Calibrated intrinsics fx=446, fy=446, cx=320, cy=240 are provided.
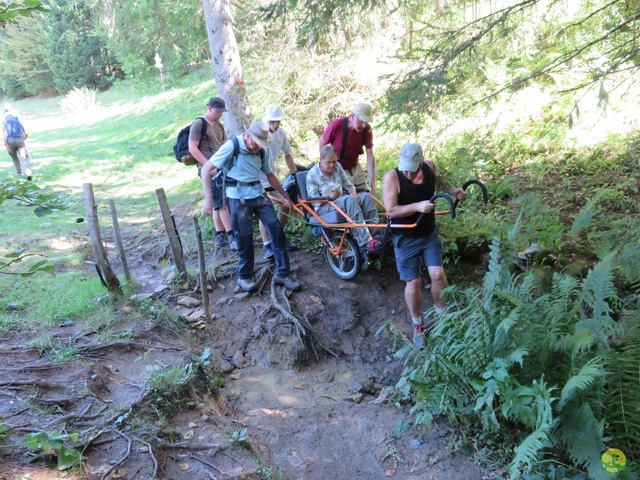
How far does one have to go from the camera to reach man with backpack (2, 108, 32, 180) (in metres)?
11.7

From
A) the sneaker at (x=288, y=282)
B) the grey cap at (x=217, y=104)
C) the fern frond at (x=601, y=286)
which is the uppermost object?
the grey cap at (x=217, y=104)

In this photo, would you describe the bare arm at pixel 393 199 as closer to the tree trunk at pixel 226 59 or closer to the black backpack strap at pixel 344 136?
the black backpack strap at pixel 344 136

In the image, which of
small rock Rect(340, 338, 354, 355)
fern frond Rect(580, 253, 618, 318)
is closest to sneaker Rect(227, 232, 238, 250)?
small rock Rect(340, 338, 354, 355)

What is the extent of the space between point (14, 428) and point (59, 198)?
1.87 metres

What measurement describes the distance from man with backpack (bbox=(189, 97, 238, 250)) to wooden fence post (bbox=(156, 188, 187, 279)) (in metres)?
0.80

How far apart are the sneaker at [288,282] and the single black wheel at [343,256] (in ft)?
1.85

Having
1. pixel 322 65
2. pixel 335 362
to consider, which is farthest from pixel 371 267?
pixel 322 65

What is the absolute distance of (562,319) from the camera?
139 inches

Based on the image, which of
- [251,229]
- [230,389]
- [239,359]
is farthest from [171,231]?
[230,389]

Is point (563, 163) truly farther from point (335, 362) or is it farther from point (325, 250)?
point (335, 362)

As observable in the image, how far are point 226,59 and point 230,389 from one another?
19.1 ft

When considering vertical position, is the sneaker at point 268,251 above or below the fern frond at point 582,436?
above

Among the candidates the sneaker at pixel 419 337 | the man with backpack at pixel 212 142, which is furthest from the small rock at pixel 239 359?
the sneaker at pixel 419 337

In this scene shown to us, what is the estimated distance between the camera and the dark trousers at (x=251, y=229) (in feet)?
18.2
